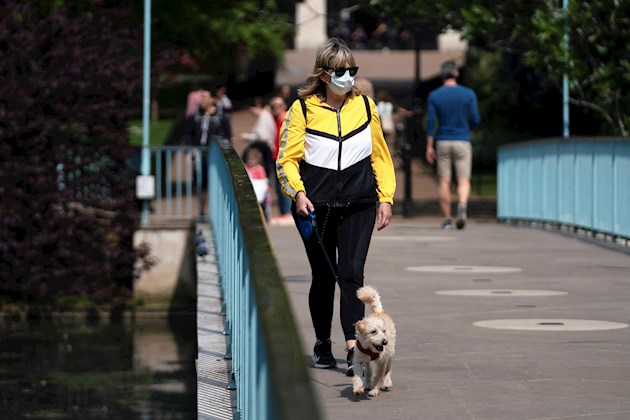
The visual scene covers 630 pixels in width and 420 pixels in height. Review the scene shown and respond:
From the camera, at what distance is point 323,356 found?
9.05 m

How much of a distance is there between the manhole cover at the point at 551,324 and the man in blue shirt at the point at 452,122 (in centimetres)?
764

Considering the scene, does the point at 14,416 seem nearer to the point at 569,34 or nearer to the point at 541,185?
the point at 541,185

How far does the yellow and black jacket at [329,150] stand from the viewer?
866 cm

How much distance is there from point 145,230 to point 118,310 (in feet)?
4.78

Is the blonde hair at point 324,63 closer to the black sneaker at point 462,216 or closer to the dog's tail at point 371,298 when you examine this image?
the dog's tail at point 371,298

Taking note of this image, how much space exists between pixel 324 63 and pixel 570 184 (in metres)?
10.9

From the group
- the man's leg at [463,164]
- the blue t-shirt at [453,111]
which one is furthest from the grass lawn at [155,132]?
the blue t-shirt at [453,111]

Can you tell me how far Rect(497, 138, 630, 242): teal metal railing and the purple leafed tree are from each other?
5571mm

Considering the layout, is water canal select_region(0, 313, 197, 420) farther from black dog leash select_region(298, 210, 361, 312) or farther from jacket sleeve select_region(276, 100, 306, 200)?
jacket sleeve select_region(276, 100, 306, 200)

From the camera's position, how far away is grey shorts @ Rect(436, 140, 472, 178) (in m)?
19.2

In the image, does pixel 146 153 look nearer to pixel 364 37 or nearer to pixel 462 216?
pixel 462 216

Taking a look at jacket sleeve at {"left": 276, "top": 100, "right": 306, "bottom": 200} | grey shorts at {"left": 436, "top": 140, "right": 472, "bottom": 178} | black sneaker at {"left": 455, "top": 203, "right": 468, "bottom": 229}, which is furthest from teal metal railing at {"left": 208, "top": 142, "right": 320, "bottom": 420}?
black sneaker at {"left": 455, "top": 203, "right": 468, "bottom": 229}

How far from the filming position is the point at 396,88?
194ft

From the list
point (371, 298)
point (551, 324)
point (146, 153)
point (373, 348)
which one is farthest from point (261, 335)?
point (146, 153)
